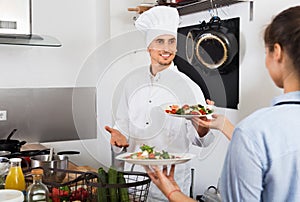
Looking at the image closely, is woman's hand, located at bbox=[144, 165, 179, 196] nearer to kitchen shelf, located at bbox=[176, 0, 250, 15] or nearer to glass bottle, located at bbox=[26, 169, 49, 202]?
glass bottle, located at bbox=[26, 169, 49, 202]

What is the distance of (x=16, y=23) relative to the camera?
2.58 metres

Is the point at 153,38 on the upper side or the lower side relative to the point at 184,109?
upper

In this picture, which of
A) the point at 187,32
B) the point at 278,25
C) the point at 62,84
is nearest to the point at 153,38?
the point at 278,25

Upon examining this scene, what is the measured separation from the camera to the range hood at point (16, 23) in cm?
254

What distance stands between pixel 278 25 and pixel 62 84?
7.78 feet

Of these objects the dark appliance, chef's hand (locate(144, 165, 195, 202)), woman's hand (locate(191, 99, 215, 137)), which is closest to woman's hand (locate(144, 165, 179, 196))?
chef's hand (locate(144, 165, 195, 202))

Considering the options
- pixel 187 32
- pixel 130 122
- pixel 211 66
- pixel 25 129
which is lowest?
pixel 25 129

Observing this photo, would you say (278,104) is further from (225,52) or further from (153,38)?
(225,52)

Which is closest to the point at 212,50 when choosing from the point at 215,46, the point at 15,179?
the point at 215,46

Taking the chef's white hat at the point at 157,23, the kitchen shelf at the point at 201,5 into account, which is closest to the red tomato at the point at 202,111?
the chef's white hat at the point at 157,23

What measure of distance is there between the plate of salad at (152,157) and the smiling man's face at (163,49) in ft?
1.00

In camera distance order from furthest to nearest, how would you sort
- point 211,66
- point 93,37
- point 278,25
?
point 93,37 → point 211,66 → point 278,25

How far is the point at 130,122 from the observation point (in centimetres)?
146

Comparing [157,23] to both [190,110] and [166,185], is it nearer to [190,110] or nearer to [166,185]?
[190,110]
